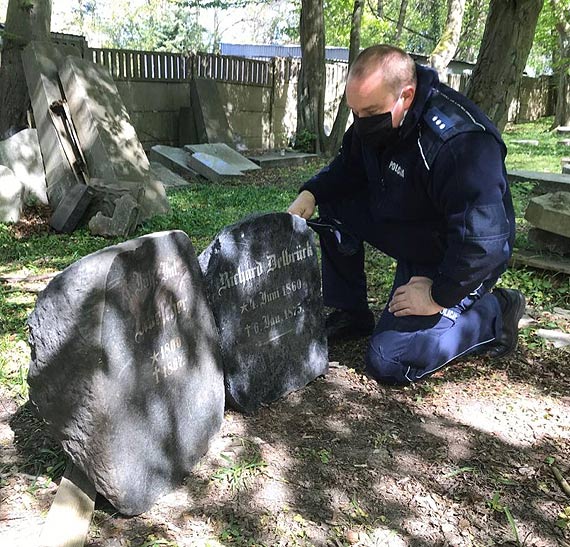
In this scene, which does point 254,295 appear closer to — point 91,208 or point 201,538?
point 201,538

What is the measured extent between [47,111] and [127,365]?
519 centimetres

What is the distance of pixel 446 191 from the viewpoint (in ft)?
8.28

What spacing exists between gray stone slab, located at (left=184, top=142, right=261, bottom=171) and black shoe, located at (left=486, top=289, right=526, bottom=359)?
21.9 feet

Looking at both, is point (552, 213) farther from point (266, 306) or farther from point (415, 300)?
point (266, 306)

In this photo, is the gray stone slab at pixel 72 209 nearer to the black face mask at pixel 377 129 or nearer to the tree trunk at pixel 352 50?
the black face mask at pixel 377 129

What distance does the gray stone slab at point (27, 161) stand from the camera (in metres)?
6.18

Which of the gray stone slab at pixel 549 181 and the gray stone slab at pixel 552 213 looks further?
the gray stone slab at pixel 549 181

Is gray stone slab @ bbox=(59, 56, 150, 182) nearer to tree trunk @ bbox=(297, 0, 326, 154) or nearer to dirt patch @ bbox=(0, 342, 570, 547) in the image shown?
dirt patch @ bbox=(0, 342, 570, 547)

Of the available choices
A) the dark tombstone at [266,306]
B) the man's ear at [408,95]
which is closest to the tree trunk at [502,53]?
the man's ear at [408,95]

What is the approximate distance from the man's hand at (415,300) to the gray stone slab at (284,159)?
25.2 ft

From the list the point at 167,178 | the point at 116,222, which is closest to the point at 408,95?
the point at 116,222

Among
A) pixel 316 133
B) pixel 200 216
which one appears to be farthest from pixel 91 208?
pixel 316 133

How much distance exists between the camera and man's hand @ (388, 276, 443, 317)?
271 cm

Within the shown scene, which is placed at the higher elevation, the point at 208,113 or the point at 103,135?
the point at 103,135
